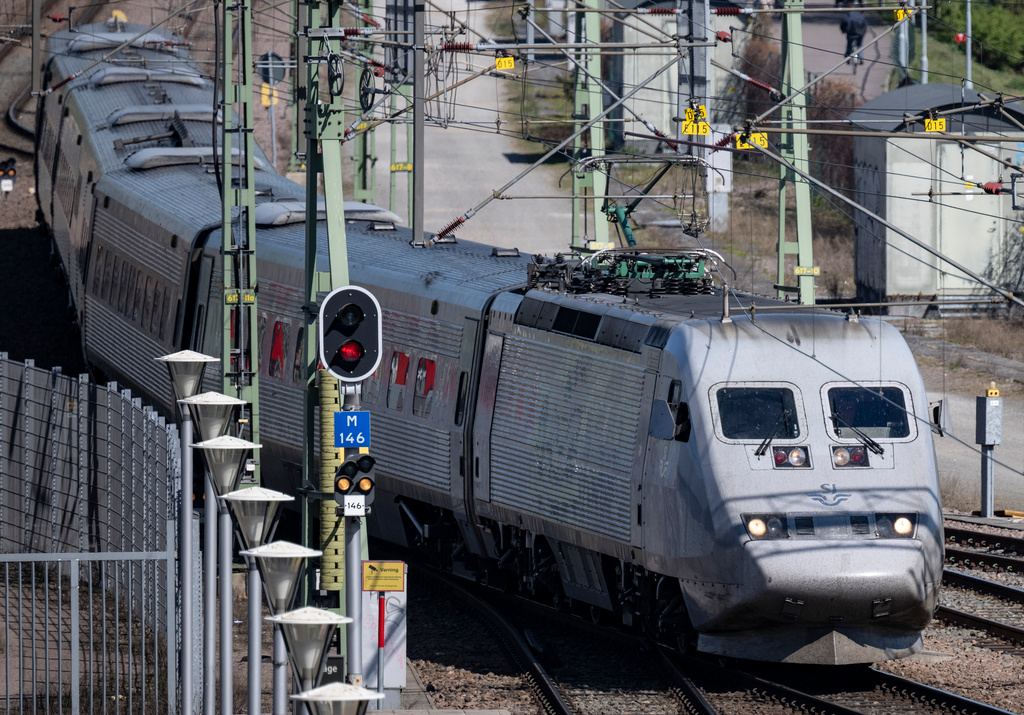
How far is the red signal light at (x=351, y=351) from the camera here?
11.8 meters

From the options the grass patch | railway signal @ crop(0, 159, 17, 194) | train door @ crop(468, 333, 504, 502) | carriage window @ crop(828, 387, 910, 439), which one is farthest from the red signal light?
railway signal @ crop(0, 159, 17, 194)

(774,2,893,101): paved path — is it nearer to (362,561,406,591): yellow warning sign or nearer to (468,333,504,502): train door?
(468,333,504,502): train door

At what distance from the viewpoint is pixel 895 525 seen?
44.9ft

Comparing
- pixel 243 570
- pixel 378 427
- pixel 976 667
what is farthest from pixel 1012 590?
pixel 243 570

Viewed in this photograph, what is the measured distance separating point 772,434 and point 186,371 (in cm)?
529

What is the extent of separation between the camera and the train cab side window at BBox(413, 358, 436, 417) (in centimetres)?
1794

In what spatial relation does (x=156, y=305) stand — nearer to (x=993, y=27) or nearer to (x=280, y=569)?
(x=280, y=569)

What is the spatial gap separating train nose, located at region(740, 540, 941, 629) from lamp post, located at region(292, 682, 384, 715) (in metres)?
6.26

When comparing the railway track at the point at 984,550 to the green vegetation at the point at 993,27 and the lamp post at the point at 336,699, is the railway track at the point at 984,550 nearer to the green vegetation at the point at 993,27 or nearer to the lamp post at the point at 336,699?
the lamp post at the point at 336,699

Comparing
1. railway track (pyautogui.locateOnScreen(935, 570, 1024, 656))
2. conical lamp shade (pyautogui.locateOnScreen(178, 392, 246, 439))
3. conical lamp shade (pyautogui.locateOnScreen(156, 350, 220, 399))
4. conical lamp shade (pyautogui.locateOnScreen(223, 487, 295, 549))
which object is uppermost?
conical lamp shade (pyautogui.locateOnScreen(156, 350, 220, 399))

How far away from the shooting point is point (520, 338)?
16.6m

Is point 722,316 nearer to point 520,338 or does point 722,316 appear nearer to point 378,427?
point 520,338

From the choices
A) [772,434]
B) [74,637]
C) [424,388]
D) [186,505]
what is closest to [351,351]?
[186,505]

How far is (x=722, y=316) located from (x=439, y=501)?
466cm
